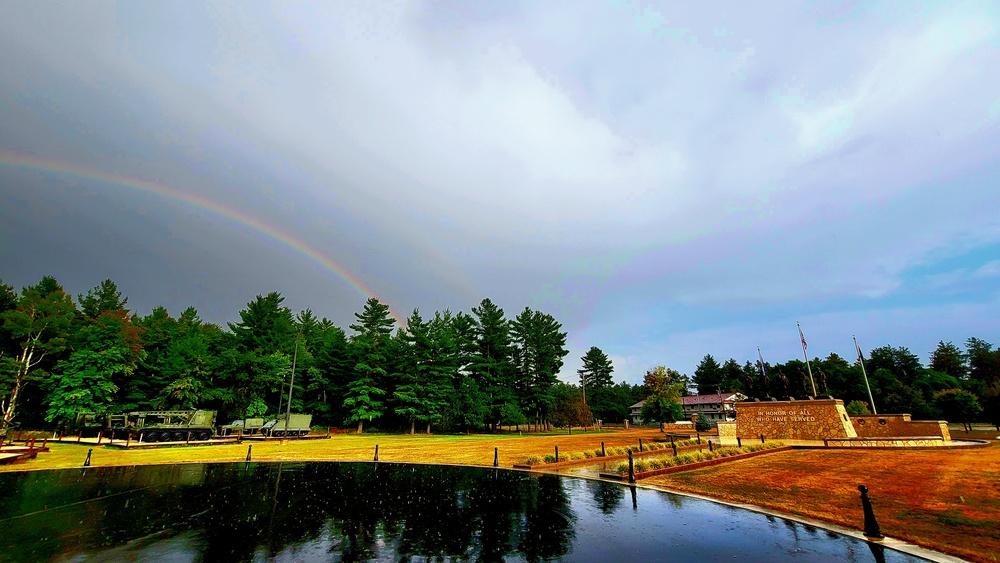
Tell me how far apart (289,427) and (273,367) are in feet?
35.9

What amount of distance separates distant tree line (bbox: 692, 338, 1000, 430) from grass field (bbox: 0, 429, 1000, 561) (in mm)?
14547

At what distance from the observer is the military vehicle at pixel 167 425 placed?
98.3 ft

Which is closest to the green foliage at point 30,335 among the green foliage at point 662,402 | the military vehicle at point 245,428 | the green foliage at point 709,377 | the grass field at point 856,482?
the military vehicle at point 245,428

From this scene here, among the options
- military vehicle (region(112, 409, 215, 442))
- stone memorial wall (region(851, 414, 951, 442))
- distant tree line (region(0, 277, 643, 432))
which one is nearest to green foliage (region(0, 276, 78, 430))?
distant tree line (region(0, 277, 643, 432))

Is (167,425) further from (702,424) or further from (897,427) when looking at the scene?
(897,427)

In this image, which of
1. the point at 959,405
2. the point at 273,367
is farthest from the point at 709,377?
the point at 273,367

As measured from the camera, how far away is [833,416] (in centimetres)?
2773

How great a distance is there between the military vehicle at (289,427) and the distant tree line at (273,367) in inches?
220

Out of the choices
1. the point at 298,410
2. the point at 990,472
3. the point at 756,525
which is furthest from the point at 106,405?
the point at 990,472

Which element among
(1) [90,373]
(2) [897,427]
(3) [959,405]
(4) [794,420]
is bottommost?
(2) [897,427]

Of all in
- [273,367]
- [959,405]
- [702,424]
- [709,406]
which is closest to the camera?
[702,424]

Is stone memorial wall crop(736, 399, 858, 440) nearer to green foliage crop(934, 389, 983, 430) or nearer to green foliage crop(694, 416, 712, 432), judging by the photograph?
green foliage crop(694, 416, 712, 432)

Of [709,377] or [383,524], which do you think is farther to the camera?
[709,377]

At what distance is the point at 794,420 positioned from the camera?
29422 millimetres
